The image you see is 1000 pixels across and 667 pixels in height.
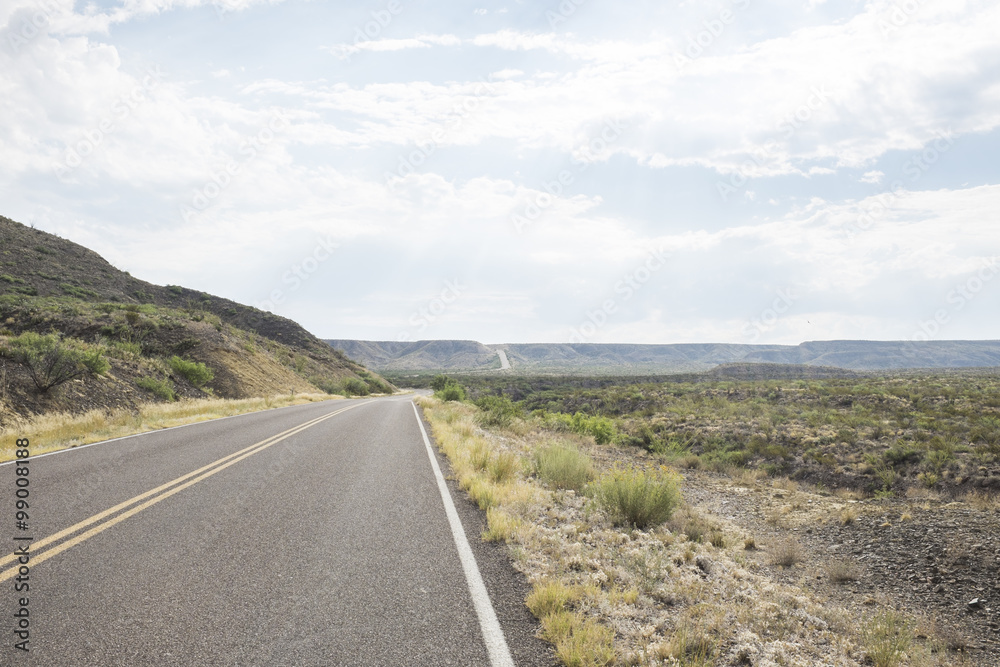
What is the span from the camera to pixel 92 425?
45.4 feet

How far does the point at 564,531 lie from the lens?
646 centimetres

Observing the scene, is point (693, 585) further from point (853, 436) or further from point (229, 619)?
point (853, 436)

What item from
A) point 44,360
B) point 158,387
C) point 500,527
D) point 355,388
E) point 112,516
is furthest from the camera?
point 355,388

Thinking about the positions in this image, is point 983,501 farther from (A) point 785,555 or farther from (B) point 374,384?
(B) point 374,384

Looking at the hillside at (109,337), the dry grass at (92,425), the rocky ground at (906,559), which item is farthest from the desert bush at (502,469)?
the hillside at (109,337)

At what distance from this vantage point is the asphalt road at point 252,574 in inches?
131

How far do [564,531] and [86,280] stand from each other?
54.7m

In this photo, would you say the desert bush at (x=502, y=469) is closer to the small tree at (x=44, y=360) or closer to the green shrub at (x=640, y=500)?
the green shrub at (x=640, y=500)

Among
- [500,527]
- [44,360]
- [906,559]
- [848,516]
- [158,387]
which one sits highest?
[44,360]

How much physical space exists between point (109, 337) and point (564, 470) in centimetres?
3057

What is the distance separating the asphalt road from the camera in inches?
131

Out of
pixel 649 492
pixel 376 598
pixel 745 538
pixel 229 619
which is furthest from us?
pixel 745 538

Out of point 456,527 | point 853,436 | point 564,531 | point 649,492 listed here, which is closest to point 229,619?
point 456,527

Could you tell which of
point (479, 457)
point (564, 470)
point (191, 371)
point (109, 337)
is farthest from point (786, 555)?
point (109, 337)
